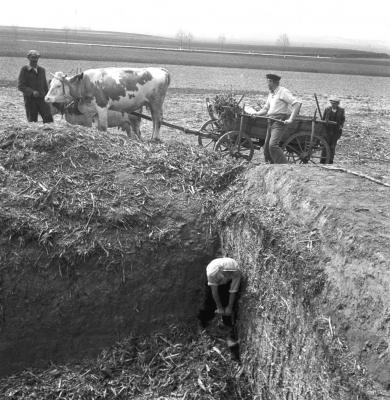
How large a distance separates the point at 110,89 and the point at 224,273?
6087 millimetres

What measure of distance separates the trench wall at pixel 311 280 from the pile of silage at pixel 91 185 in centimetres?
92

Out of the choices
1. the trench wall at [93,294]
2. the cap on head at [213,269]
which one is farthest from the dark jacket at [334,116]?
the cap on head at [213,269]

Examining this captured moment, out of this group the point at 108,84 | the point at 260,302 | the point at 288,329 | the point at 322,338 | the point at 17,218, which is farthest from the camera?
the point at 108,84

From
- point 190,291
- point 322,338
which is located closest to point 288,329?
point 322,338

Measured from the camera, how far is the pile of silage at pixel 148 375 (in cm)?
600

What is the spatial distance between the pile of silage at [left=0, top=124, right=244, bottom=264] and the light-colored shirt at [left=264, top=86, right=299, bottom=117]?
1.95 meters

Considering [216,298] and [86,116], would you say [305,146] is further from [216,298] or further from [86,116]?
[216,298]

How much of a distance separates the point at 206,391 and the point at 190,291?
136 cm

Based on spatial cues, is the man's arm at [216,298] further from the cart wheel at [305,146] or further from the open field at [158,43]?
the open field at [158,43]

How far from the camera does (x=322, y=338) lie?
14.6 ft

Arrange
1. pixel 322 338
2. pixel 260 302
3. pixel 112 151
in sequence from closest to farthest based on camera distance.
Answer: pixel 322 338, pixel 260 302, pixel 112 151

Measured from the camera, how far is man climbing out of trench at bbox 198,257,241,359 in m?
6.15

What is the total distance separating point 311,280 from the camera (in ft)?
16.0

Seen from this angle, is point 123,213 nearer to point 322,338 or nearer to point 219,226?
point 219,226
